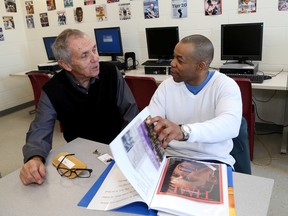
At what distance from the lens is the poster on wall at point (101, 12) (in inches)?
146

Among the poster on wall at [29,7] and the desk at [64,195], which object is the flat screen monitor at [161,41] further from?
the poster on wall at [29,7]

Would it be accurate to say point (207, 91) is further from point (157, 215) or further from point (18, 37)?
point (18, 37)

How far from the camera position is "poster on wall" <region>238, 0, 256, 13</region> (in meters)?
2.72

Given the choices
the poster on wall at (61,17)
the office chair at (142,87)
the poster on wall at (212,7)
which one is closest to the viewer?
the office chair at (142,87)

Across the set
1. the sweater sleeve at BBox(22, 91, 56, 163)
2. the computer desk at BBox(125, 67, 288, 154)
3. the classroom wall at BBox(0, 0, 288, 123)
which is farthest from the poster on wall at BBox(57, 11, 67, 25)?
the sweater sleeve at BBox(22, 91, 56, 163)

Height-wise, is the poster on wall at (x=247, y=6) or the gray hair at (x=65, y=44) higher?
the poster on wall at (x=247, y=6)

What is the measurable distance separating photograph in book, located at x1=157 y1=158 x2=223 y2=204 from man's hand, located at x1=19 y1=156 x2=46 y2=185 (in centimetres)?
50

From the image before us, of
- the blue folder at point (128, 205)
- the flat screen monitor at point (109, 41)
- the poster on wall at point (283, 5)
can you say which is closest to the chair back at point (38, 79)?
the flat screen monitor at point (109, 41)

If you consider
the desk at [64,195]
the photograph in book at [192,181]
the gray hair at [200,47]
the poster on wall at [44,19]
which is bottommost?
the desk at [64,195]

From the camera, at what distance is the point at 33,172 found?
3.53 ft

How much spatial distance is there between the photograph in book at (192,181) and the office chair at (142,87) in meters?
1.43

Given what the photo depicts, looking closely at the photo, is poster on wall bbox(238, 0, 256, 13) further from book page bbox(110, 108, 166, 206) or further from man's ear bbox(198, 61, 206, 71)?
book page bbox(110, 108, 166, 206)

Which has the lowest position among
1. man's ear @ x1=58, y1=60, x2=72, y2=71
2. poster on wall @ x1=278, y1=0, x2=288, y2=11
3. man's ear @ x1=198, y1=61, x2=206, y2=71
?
man's ear @ x1=198, y1=61, x2=206, y2=71

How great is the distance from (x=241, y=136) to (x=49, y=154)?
3.15ft
